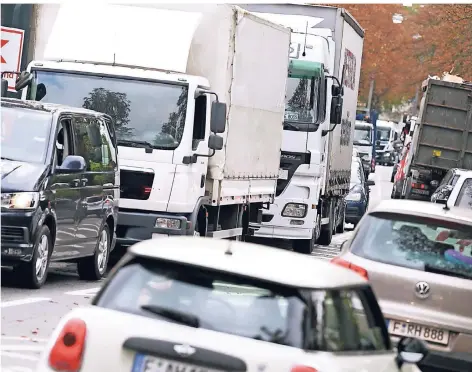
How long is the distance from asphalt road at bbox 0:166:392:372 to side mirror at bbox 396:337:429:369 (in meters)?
3.61

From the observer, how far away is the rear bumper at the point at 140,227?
55.3ft

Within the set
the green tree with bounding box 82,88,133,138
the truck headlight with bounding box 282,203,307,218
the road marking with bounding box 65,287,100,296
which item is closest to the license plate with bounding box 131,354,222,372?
the road marking with bounding box 65,287,100,296

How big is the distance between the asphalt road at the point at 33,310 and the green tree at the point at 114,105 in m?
1.82

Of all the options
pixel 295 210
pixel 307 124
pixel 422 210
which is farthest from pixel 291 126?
pixel 422 210

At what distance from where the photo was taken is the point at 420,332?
389 inches

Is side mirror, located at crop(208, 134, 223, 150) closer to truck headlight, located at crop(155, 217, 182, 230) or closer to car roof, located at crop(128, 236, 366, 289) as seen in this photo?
truck headlight, located at crop(155, 217, 182, 230)

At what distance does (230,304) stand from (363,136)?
190 ft

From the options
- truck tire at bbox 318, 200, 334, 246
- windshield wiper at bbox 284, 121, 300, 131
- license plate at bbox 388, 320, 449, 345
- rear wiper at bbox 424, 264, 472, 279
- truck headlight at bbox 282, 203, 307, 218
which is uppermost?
windshield wiper at bbox 284, 121, 300, 131

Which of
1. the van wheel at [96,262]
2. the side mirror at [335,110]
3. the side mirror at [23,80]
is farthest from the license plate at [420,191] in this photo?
the van wheel at [96,262]

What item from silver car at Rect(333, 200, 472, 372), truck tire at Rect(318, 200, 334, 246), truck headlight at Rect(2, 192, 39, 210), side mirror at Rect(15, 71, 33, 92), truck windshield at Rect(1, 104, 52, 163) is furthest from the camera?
truck tire at Rect(318, 200, 334, 246)

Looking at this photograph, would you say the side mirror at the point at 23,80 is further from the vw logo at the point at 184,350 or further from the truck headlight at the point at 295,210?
the vw logo at the point at 184,350

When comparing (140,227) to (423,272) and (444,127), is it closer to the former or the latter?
(423,272)

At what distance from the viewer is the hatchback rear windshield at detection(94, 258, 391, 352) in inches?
227

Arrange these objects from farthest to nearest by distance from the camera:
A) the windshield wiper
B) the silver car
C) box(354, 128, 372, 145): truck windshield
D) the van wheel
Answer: box(354, 128, 372, 145): truck windshield, the windshield wiper, the van wheel, the silver car
